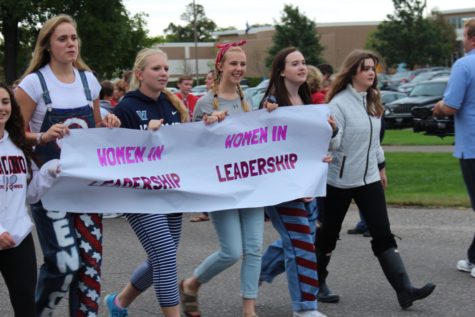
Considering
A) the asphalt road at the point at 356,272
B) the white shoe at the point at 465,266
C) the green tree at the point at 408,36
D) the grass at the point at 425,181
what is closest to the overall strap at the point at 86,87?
the asphalt road at the point at 356,272

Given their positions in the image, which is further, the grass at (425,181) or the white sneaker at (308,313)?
the grass at (425,181)

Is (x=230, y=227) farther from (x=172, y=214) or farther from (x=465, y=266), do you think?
(x=465, y=266)

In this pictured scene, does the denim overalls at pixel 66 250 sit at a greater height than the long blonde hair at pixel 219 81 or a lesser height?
lesser

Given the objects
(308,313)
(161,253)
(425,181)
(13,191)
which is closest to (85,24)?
(425,181)

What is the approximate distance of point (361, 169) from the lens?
6215mm

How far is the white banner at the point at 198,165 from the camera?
17.5 ft

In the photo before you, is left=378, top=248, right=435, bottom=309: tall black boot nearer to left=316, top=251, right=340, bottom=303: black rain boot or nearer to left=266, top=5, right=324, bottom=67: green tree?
left=316, top=251, right=340, bottom=303: black rain boot

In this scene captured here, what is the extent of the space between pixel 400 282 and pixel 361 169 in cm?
83

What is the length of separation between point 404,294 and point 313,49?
65.3 m

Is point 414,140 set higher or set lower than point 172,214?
lower

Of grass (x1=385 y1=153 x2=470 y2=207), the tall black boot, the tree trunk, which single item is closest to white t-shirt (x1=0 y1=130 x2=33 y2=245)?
the tall black boot

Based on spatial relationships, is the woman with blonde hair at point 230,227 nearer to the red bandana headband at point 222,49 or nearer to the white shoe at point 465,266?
the red bandana headband at point 222,49

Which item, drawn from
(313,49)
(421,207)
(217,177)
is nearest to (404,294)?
(217,177)

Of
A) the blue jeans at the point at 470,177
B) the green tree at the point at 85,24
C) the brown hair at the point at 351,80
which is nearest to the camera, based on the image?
the brown hair at the point at 351,80
